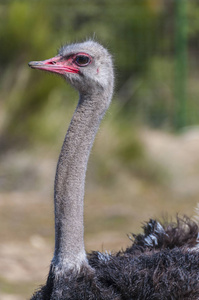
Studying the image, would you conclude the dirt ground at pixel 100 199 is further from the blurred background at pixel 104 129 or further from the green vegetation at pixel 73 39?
the green vegetation at pixel 73 39

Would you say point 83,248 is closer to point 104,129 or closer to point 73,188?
point 73,188

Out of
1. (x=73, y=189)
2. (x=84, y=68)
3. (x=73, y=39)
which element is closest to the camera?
(x=73, y=189)

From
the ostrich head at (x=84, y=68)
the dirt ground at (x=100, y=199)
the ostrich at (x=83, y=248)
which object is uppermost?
the dirt ground at (x=100, y=199)

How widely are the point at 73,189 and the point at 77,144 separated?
174 millimetres

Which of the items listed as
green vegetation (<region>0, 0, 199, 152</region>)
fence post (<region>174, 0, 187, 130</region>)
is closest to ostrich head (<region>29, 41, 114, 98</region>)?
green vegetation (<region>0, 0, 199, 152</region>)

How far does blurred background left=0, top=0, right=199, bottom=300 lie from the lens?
624cm

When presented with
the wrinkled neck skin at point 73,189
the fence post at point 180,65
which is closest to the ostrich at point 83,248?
the wrinkled neck skin at point 73,189

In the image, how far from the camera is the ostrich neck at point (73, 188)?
2838mm

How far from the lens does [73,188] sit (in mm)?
2863

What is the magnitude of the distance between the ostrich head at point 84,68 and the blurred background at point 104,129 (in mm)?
2304

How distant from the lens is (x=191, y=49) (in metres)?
10.4

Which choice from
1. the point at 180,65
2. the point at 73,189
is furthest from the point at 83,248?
the point at 180,65

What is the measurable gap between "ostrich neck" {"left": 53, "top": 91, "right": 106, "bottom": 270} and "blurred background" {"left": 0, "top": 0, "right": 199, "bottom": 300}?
2.22m

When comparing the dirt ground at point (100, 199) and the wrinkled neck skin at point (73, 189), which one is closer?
the wrinkled neck skin at point (73, 189)
